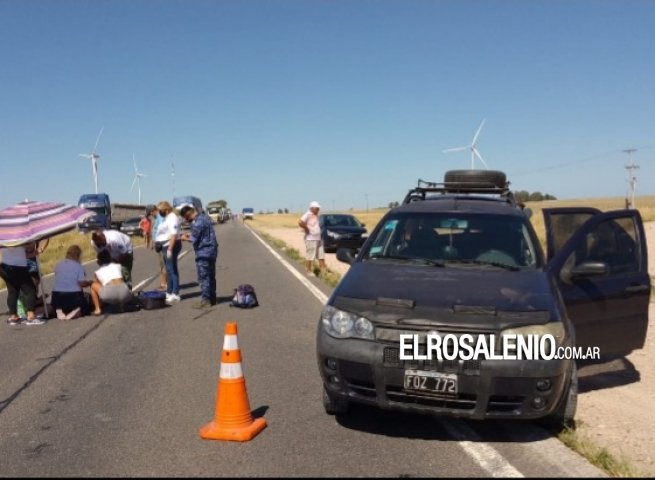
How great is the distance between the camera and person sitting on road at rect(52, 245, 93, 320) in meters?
9.99

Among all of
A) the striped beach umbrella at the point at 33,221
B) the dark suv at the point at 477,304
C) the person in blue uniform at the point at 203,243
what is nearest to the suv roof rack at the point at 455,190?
the dark suv at the point at 477,304

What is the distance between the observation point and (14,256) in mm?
9680

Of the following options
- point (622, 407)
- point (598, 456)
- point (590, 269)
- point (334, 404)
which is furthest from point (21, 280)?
point (598, 456)

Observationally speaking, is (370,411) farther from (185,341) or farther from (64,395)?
(185,341)

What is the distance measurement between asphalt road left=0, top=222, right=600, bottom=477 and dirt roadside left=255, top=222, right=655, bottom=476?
421mm

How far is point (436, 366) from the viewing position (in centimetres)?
409

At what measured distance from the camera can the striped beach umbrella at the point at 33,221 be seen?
30.3 feet

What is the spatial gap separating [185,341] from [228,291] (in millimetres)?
5042

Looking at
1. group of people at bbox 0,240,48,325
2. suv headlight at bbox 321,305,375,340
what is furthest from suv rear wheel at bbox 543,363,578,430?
group of people at bbox 0,240,48,325

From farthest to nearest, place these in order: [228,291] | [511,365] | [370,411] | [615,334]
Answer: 1. [228,291]
2. [615,334]
3. [370,411]
4. [511,365]

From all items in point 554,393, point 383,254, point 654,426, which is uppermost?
point 383,254

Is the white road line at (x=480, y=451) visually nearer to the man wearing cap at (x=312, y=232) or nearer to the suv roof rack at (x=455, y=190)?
the suv roof rack at (x=455, y=190)

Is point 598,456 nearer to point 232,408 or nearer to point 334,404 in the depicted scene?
point 334,404

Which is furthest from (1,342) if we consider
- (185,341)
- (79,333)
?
(185,341)
